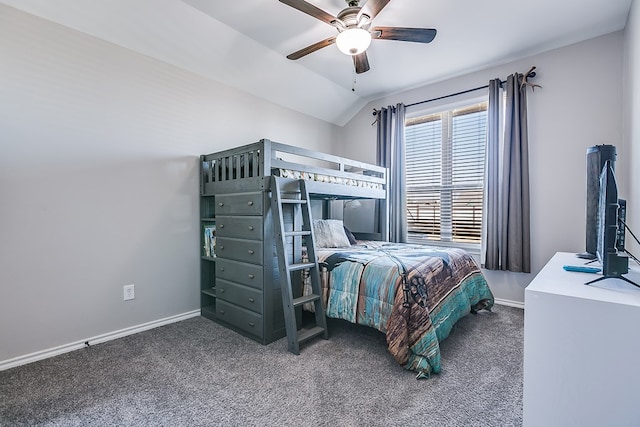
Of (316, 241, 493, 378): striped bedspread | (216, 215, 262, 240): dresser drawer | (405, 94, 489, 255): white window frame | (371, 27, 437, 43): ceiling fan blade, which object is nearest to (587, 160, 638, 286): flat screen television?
(316, 241, 493, 378): striped bedspread

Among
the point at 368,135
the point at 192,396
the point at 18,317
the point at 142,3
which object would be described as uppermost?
the point at 142,3

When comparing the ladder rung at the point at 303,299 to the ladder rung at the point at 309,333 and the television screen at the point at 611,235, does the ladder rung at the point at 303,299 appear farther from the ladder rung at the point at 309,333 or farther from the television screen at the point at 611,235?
the television screen at the point at 611,235

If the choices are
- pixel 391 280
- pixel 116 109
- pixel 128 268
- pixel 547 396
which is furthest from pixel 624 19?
pixel 128 268

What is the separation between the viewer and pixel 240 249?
2461mm

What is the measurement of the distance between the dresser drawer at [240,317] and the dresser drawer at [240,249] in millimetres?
395

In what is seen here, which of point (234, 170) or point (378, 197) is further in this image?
point (378, 197)

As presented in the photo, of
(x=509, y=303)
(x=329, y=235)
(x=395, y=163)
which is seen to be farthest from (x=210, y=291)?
(x=509, y=303)

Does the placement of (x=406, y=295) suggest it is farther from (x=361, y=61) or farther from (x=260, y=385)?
(x=361, y=61)

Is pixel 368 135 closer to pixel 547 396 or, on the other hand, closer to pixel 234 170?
pixel 234 170

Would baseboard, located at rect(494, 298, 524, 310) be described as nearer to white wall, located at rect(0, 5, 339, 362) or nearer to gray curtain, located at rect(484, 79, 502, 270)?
gray curtain, located at rect(484, 79, 502, 270)

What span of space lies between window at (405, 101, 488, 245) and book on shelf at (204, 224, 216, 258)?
→ 237 cm

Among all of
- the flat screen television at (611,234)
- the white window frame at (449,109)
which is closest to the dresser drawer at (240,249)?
the flat screen television at (611,234)

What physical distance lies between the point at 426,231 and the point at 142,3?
3494 mm

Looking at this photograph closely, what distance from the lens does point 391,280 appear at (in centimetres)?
202
